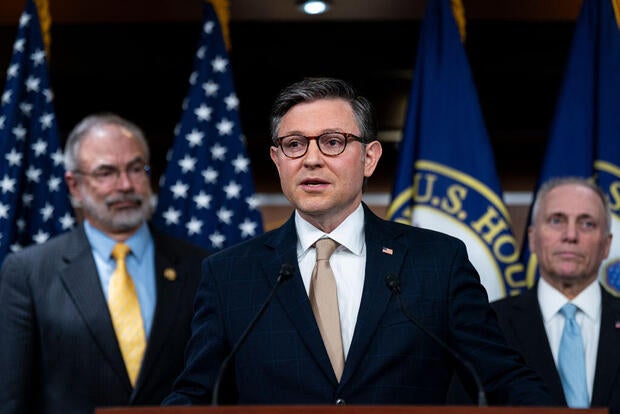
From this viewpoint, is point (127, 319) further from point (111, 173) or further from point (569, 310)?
point (569, 310)

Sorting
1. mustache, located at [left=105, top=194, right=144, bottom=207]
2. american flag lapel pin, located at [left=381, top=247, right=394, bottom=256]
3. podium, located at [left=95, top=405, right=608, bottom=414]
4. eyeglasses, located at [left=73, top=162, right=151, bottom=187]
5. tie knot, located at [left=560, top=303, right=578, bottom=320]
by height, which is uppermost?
eyeglasses, located at [left=73, top=162, right=151, bottom=187]

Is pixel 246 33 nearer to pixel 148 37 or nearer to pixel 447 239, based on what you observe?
pixel 148 37

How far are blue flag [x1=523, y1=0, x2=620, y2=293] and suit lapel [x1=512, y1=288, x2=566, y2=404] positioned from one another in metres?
0.59

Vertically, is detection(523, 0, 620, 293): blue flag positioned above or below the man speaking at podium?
above

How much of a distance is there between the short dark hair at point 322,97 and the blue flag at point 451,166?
1685 mm

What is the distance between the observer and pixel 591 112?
3982 millimetres

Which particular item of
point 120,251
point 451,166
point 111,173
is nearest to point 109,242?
point 120,251

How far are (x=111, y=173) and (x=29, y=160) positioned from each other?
2.15 ft

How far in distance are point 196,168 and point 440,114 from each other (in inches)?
46.6

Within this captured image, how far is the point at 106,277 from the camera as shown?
3.39 meters

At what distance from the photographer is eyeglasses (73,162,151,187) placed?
352 centimetres

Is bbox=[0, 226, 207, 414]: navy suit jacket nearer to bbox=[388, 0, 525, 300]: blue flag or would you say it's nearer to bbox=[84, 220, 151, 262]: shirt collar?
bbox=[84, 220, 151, 262]: shirt collar

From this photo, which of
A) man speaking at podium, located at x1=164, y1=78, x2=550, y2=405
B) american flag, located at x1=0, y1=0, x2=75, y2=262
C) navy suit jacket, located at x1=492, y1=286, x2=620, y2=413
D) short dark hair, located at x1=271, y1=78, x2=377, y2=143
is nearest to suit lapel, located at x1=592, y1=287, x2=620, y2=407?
navy suit jacket, located at x1=492, y1=286, x2=620, y2=413

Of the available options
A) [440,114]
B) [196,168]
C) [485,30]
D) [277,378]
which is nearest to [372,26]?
[485,30]
